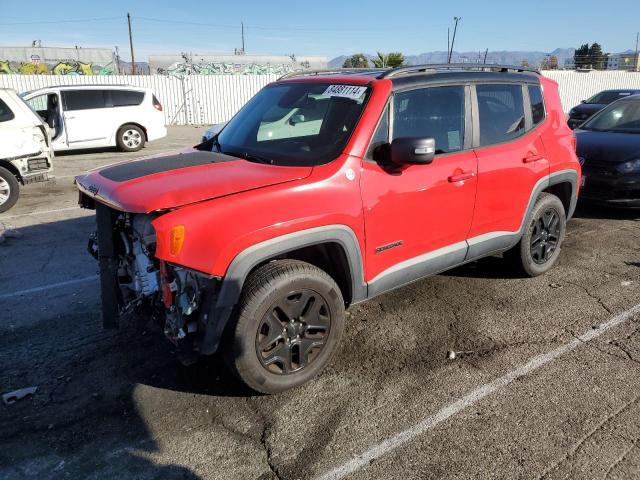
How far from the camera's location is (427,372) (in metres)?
3.47

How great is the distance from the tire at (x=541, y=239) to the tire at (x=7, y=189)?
23.5 ft

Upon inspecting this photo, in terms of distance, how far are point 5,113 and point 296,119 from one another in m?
6.20

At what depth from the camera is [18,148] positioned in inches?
311

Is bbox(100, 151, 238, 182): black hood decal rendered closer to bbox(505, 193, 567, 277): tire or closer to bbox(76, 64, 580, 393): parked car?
bbox(76, 64, 580, 393): parked car

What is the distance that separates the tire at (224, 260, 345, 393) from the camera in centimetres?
295

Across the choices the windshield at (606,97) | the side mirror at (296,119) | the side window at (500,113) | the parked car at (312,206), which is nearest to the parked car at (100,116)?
the parked car at (312,206)

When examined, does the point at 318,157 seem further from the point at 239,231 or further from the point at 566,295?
the point at 566,295

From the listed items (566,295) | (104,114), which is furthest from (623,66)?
(566,295)

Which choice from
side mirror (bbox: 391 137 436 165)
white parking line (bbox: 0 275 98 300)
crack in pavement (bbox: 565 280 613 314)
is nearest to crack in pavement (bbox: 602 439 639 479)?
crack in pavement (bbox: 565 280 613 314)

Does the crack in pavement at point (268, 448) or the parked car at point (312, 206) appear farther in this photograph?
the parked car at point (312, 206)

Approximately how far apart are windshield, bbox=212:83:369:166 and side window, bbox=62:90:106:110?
10304 mm

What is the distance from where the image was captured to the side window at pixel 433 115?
11.8 feet

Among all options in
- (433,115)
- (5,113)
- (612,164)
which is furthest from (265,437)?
(5,113)

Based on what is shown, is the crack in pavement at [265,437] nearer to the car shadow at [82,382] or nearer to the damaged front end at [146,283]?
the car shadow at [82,382]
